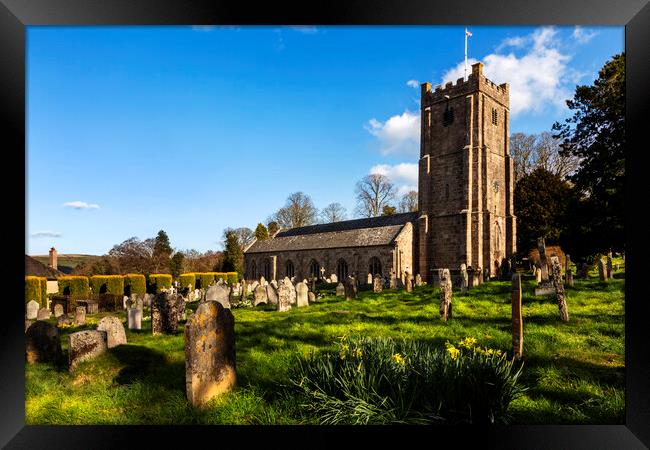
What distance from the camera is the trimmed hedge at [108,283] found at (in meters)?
18.8

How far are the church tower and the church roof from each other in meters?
2.09

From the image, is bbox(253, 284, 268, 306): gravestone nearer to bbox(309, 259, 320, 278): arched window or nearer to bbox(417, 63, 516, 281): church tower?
bbox(417, 63, 516, 281): church tower

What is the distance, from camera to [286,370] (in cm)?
492

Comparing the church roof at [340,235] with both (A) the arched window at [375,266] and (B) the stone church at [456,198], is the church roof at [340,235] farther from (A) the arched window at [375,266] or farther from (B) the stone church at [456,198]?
(A) the arched window at [375,266]

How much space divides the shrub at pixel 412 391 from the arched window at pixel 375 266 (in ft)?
61.1

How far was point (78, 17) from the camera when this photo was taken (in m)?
4.16

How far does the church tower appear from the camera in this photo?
65.2 ft

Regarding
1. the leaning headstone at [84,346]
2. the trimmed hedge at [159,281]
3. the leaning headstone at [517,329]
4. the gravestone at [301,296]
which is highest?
the leaning headstone at [517,329]

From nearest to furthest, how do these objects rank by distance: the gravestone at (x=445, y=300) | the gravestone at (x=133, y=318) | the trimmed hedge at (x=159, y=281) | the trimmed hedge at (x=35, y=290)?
1. the gravestone at (x=445, y=300)
2. the gravestone at (x=133, y=318)
3. the trimmed hedge at (x=35, y=290)
4. the trimmed hedge at (x=159, y=281)

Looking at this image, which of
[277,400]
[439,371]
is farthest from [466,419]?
[277,400]

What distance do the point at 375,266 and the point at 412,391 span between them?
1931 centimetres

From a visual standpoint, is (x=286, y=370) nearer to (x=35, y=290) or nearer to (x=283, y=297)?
(x=283, y=297)

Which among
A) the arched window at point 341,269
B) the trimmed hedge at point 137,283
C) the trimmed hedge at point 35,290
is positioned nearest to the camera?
the trimmed hedge at point 35,290

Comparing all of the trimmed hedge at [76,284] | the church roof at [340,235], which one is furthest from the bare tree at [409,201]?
the trimmed hedge at [76,284]
